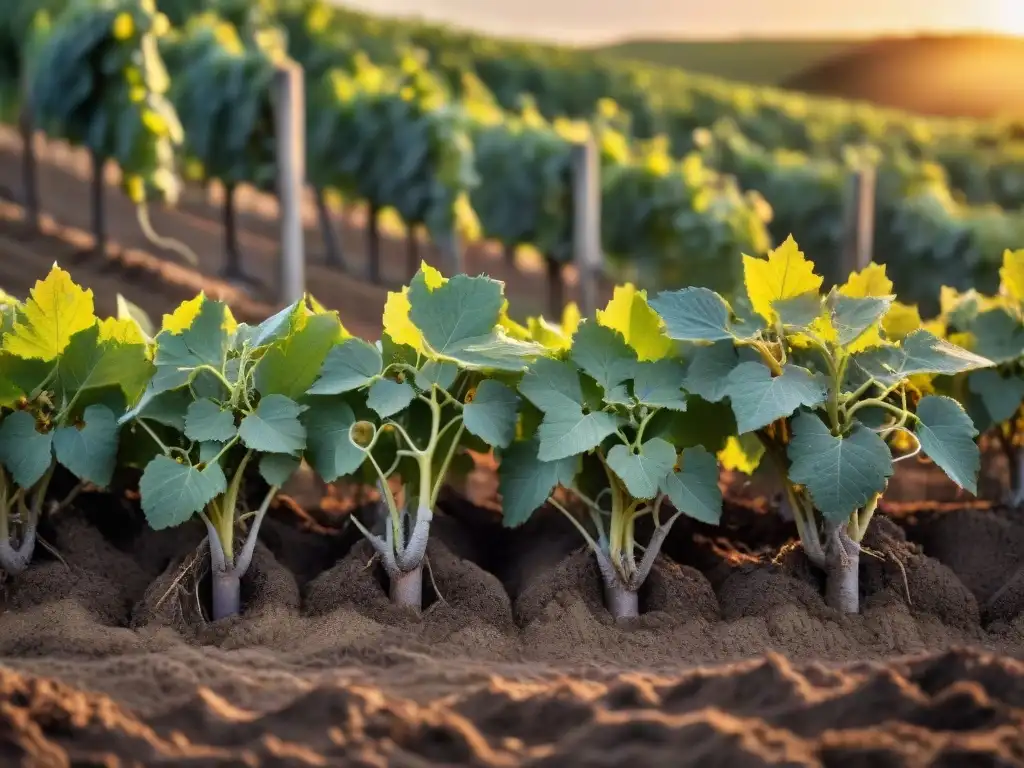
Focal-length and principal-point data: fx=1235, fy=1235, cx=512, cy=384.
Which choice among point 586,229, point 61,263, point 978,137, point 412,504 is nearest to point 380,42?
point 978,137

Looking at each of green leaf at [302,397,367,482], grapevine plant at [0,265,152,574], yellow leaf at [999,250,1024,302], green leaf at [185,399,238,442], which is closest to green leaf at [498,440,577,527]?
green leaf at [302,397,367,482]

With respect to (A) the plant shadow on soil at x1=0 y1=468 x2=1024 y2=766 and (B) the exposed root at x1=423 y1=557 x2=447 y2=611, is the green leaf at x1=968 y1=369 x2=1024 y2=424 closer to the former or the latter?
(A) the plant shadow on soil at x1=0 y1=468 x2=1024 y2=766

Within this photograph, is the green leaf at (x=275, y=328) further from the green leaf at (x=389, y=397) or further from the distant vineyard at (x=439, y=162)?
the distant vineyard at (x=439, y=162)

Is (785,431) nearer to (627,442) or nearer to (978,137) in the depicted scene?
(627,442)

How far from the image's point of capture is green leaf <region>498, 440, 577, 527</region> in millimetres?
2623

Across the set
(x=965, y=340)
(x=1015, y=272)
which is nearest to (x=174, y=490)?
(x=965, y=340)

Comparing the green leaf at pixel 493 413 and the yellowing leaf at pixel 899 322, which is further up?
the yellowing leaf at pixel 899 322

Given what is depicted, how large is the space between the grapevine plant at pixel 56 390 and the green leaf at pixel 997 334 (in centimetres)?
207

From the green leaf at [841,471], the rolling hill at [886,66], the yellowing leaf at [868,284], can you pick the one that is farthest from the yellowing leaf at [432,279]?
the rolling hill at [886,66]

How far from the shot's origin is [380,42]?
67.8 ft

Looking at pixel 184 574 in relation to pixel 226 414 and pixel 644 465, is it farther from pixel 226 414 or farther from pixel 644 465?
pixel 644 465

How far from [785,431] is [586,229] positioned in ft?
14.6

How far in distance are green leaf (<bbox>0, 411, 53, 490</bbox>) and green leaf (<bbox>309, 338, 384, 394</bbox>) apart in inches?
23.1

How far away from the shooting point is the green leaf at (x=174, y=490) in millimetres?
2492
